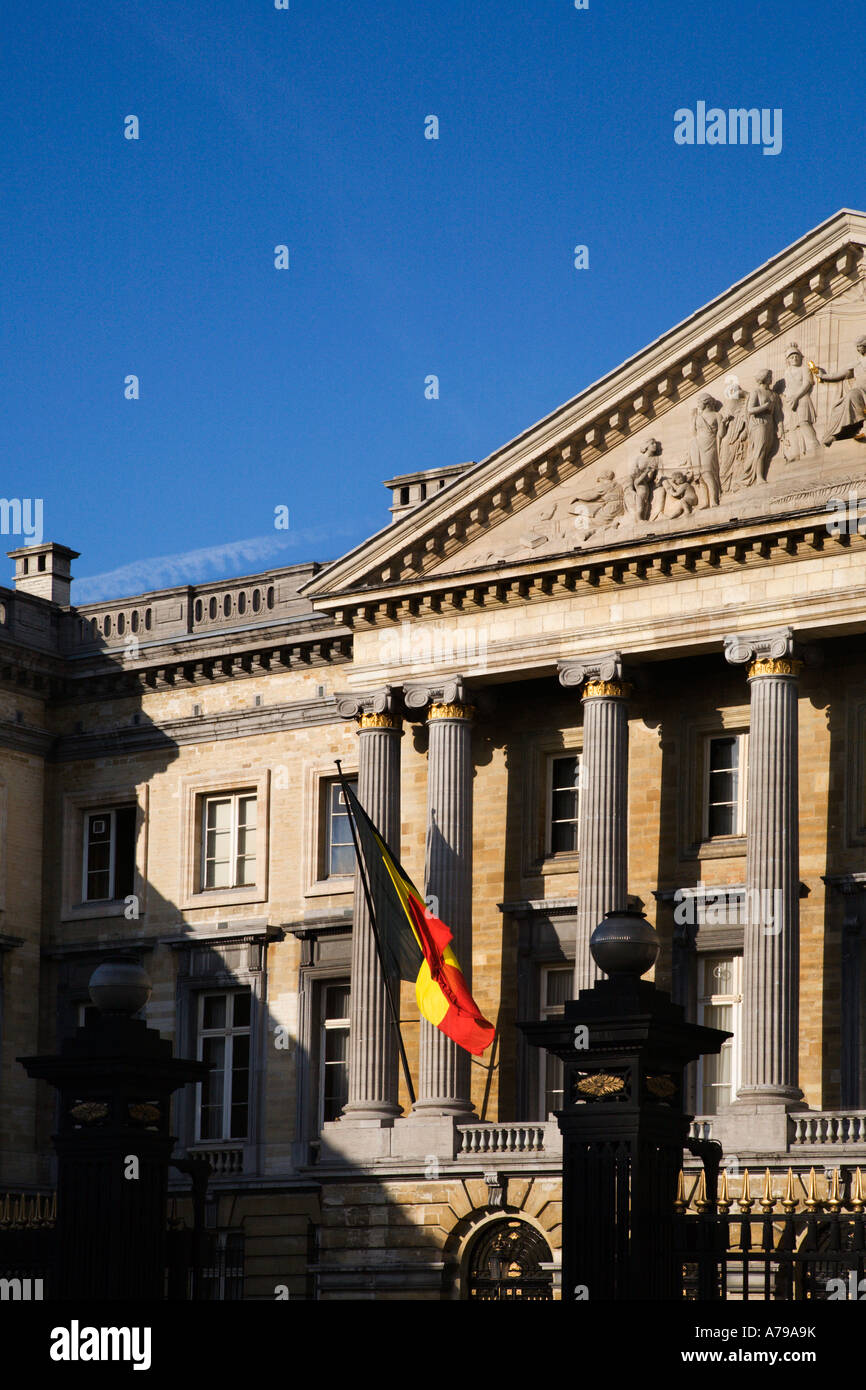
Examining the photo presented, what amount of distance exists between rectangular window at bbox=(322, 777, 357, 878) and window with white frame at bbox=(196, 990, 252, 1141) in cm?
277

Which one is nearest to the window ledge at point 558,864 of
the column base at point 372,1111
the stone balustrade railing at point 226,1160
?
the column base at point 372,1111

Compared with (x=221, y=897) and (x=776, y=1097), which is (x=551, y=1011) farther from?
(x=221, y=897)

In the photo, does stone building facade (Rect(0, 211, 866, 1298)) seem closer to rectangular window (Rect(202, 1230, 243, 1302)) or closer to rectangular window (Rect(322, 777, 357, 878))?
rectangular window (Rect(322, 777, 357, 878))

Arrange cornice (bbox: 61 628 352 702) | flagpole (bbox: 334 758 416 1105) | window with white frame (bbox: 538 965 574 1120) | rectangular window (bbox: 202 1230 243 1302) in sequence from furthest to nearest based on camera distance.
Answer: cornice (bbox: 61 628 352 702) → rectangular window (bbox: 202 1230 243 1302) → window with white frame (bbox: 538 965 574 1120) → flagpole (bbox: 334 758 416 1105)

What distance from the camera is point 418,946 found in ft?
113

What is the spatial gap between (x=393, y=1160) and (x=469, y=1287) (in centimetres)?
220

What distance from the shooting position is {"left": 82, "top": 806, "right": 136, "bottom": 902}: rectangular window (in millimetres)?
42469

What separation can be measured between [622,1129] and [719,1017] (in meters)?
21.4

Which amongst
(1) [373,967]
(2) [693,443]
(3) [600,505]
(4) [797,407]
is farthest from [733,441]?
(1) [373,967]

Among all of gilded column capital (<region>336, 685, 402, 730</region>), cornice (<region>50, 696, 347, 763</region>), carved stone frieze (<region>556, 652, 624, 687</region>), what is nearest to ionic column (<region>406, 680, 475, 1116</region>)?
gilded column capital (<region>336, 685, 402, 730</region>)

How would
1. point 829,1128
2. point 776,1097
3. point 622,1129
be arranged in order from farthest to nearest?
1. point 776,1097
2. point 829,1128
3. point 622,1129

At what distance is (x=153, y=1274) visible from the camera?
55.3 ft

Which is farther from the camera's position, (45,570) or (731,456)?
(45,570)
